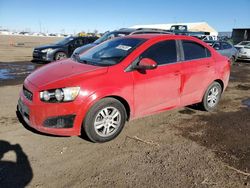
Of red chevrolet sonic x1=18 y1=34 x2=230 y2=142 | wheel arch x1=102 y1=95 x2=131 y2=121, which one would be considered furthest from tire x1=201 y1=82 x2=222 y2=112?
wheel arch x1=102 y1=95 x2=131 y2=121

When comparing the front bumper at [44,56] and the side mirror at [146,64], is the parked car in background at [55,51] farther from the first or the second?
the side mirror at [146,64]

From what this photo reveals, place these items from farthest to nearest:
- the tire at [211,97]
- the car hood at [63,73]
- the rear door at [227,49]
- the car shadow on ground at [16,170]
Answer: the rear door at [227,49]
the tire at [211,97]
the car hood at [63,73]
the car shadow on ground at [16,170]

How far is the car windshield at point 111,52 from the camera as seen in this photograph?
4711mm

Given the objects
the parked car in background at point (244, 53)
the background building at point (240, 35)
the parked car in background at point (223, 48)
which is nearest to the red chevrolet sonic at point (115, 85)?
the parked car in background at point (223, 48)

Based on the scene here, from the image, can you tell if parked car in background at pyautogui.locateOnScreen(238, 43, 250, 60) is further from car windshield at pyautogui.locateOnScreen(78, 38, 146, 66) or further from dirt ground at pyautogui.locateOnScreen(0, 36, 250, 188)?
car windshield at pyautogui.locateOnScreen(78, 38, 146, 66)

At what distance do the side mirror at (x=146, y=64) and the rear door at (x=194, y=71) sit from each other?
0.98m

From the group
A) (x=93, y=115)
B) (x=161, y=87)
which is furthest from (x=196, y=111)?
(x=93, y=115)

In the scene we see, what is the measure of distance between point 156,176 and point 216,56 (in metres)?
3.55

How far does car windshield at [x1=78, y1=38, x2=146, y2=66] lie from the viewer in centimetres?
471

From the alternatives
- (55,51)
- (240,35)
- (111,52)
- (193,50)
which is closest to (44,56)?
(55,51)

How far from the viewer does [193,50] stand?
18.3 feet

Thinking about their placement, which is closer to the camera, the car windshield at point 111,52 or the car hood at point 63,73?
the car hood at point 63,73

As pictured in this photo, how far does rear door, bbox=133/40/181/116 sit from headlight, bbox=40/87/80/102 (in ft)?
3.49

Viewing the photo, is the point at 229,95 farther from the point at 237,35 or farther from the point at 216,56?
the point at 237,35
